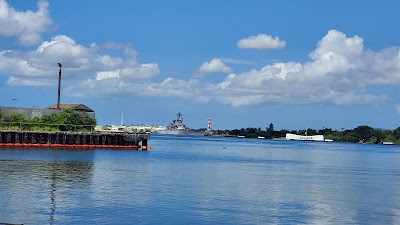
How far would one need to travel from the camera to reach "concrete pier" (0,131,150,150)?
439 ft

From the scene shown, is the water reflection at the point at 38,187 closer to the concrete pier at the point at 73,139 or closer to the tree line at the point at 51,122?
the concrete pier at the point at 73,139

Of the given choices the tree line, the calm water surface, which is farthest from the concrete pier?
the calm water surface

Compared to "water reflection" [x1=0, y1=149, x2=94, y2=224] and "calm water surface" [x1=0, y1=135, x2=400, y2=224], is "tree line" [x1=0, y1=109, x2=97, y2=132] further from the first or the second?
"calm water surface" [x1=0, y1=135, x2=400, y2=224]

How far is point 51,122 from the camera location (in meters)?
152

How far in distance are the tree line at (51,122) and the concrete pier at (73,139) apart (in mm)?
6808

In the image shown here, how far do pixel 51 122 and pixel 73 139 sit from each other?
1131 centimetres

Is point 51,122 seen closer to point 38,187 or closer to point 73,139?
point 73,139

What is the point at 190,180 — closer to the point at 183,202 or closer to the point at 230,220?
the point at 183,202

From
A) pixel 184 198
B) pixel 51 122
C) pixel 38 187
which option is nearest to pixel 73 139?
pixel 51 122

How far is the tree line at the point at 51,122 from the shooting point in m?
146

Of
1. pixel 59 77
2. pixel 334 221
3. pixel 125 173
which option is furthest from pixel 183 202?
pixel 59 77

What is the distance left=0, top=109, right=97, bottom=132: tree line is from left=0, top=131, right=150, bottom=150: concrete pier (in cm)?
681

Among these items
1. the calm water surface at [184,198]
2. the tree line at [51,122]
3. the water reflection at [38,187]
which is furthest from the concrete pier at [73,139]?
the calm water surface at [184,198]

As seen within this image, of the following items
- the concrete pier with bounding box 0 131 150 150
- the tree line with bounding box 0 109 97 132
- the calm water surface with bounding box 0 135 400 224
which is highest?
the tree line with bounding box 0 109 97 132
